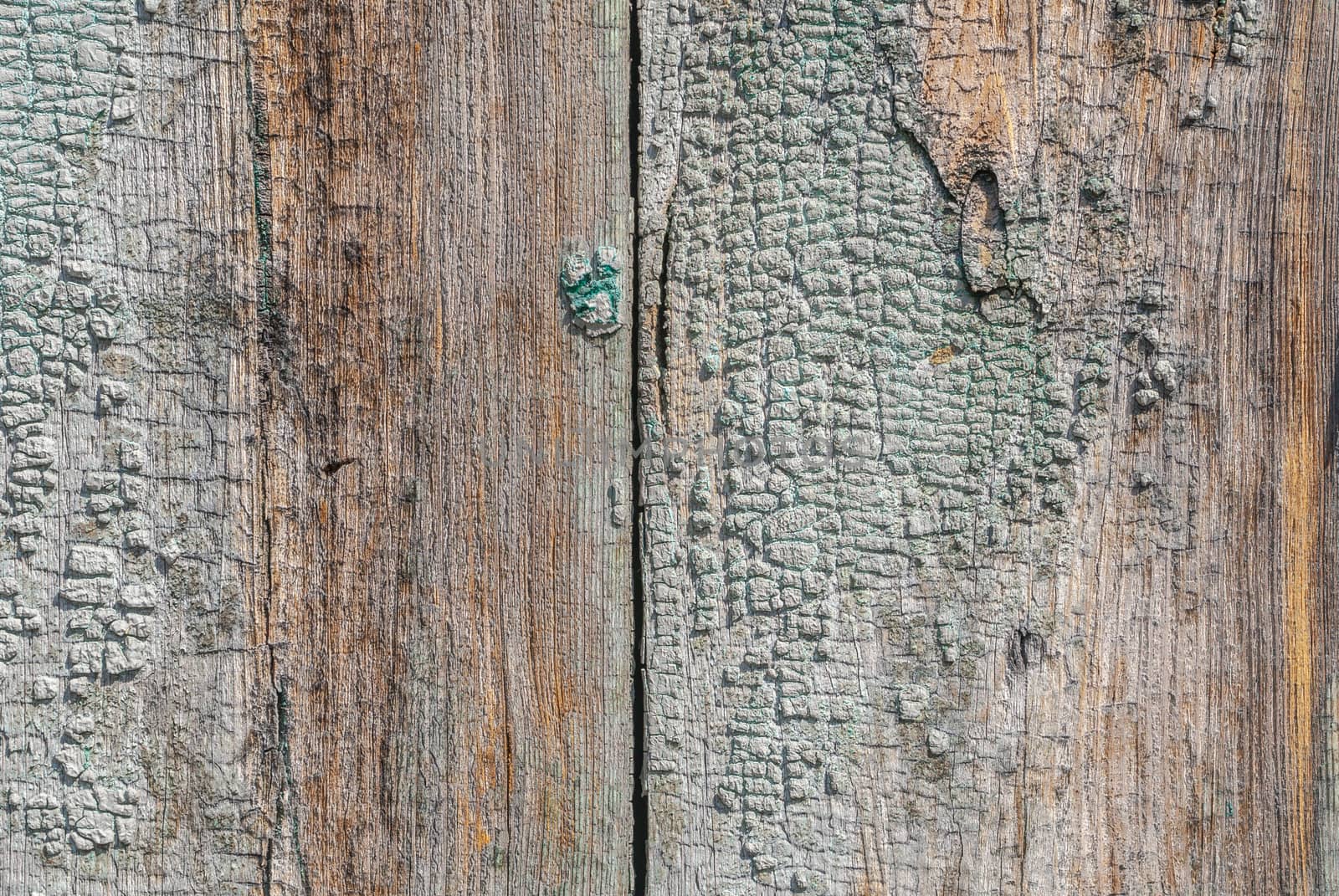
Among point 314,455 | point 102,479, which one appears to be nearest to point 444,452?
point 314,455

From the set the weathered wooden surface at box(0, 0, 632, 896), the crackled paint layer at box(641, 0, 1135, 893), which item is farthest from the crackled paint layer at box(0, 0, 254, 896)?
the crackled paint layer at box(641, 0, 1135, 893)

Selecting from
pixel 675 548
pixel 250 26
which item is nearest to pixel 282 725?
pixel 675 548

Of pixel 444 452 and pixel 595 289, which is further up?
pixel 595 289

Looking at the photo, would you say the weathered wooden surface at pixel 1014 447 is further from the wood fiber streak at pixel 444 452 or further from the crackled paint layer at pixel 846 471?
the wood fiber streak at pixel 444 452

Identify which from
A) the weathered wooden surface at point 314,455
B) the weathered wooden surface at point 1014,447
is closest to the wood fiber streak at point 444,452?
the weathered wooden surface at point 314,455

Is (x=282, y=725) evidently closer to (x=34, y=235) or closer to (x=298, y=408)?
(x=298, y=408)

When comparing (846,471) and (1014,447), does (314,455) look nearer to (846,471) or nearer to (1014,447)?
(846,471)
